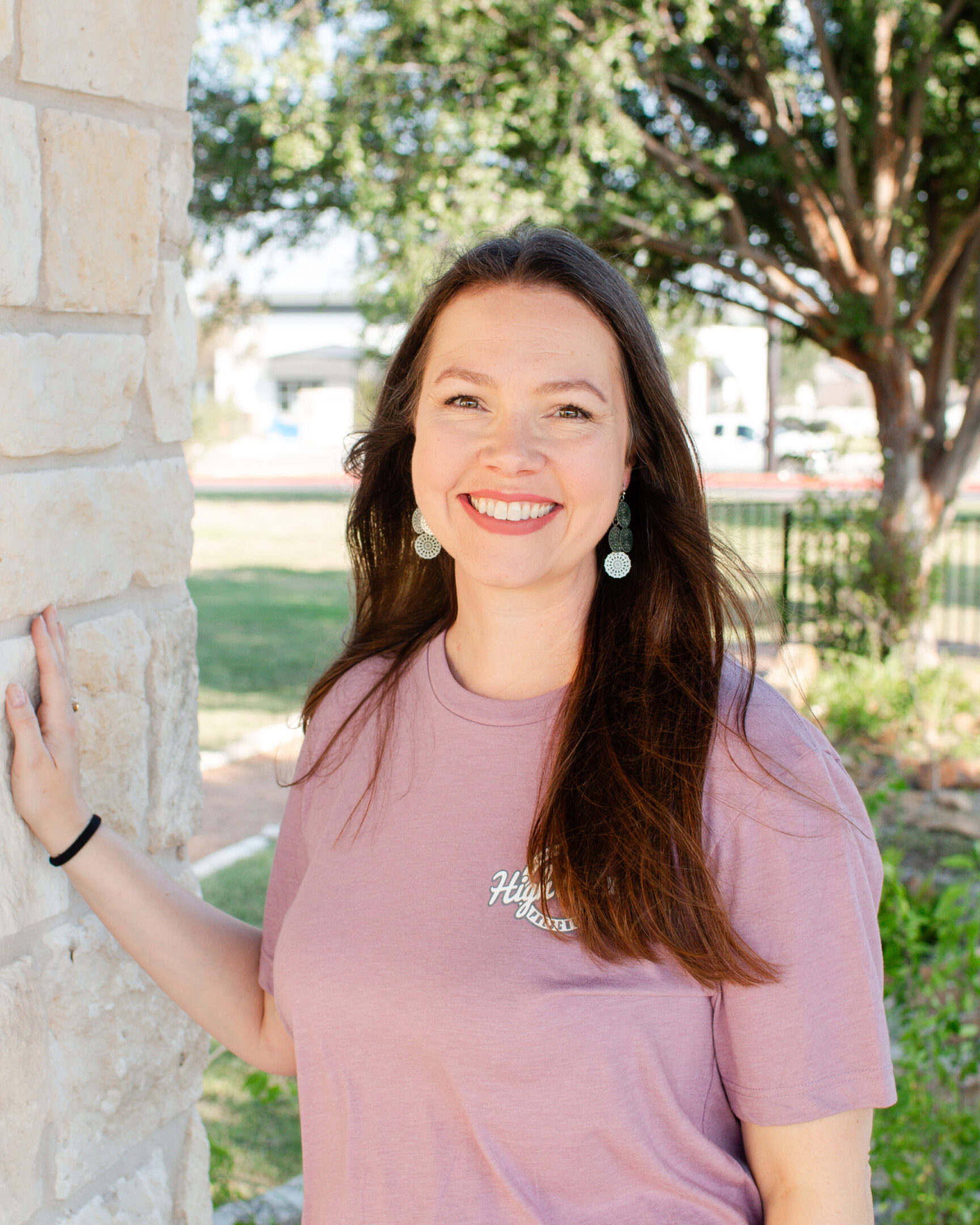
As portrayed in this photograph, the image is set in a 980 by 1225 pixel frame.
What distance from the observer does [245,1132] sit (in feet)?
11.7

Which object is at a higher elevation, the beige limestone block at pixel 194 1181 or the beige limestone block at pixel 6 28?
the beige limestone block at pixel 6 28

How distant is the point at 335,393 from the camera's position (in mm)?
50562

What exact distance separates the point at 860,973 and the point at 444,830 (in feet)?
1.72

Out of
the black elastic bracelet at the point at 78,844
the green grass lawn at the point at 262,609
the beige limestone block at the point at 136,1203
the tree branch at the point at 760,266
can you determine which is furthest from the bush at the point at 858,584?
the black elastic bracelet at the point at 78,844

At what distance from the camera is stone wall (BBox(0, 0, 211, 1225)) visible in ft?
4.62

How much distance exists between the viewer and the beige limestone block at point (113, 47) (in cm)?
141

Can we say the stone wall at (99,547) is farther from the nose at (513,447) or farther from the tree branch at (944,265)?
the tree branch at (944,265)

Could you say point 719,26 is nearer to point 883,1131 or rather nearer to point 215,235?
point 215,235

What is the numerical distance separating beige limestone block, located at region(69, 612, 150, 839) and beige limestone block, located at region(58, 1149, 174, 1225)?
450 mm

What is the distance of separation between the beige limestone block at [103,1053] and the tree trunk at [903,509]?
6807 millimetres

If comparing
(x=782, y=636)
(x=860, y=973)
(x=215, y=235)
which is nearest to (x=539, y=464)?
(x=782, y=636)

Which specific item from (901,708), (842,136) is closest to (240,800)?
(901,708)

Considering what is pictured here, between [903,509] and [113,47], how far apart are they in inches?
298

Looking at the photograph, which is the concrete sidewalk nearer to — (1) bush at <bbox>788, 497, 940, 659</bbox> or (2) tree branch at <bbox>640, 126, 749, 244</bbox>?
(1) bush at <bbox>788, 497, 940, 659</bbox>
